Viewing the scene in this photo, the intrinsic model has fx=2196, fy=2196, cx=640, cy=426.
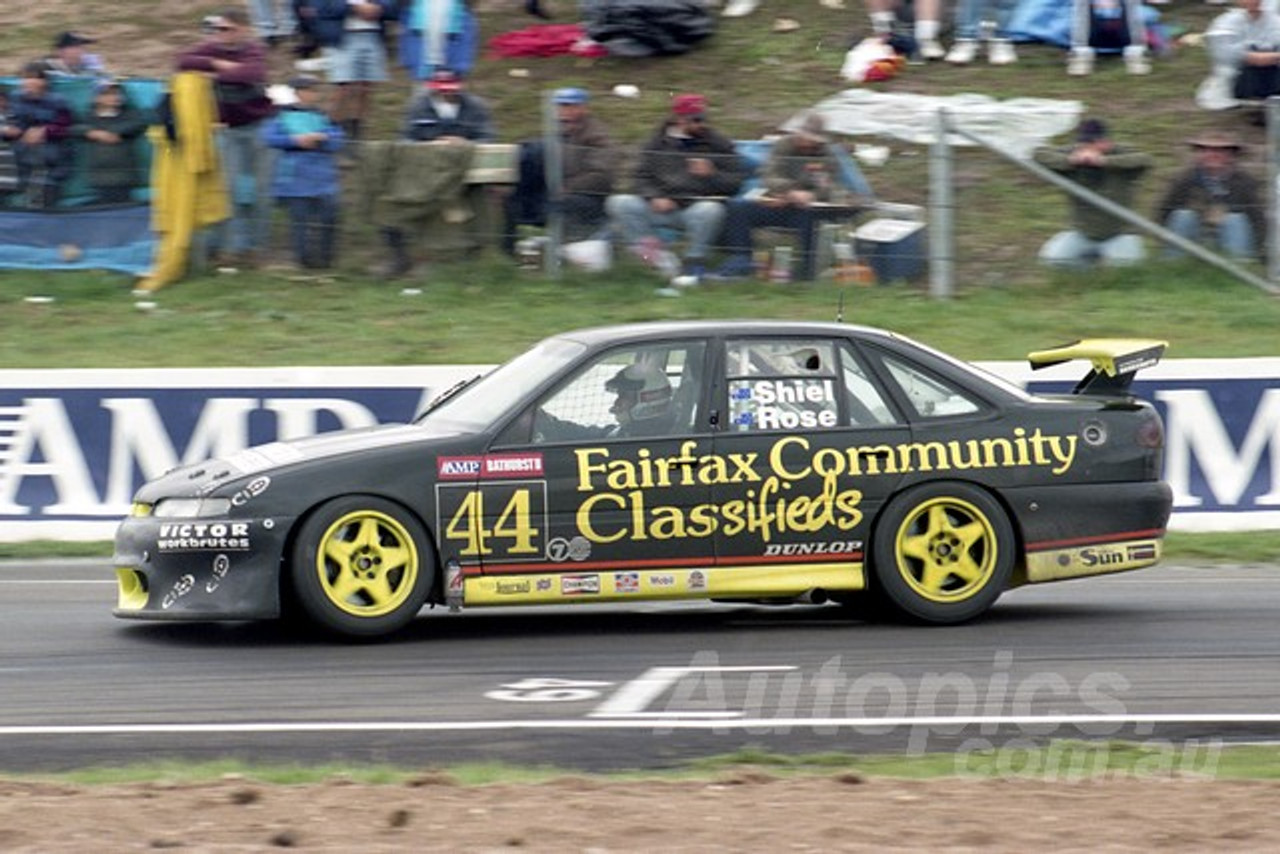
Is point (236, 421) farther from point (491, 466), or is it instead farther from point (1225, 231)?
point (1225, 231)

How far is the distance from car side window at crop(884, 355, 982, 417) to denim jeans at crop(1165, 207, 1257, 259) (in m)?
7.81

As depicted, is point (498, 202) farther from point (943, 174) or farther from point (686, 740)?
point (686, 740)

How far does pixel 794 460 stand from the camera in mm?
9938

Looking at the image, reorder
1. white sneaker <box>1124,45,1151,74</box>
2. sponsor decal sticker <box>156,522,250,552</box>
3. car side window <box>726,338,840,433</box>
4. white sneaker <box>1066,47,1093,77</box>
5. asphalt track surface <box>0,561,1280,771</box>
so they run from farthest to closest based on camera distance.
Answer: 1. white sneaker <box>1124,45,1151,74</box>
2. white sneaker <box>1066,47,1093,77</box>
3. car side window <box>726,338,840,433</box>
4. sponsor decal sticker <box>156,522,250,552</box>
5. asphalt track surface <box>0,561,1280,771</box>

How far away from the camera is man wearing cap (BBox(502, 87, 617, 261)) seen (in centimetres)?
1728

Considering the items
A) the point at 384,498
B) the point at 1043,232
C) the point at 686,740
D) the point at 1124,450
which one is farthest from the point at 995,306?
the point at 686,740

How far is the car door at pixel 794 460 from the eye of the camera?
9.88m

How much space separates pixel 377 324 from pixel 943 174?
184 inches

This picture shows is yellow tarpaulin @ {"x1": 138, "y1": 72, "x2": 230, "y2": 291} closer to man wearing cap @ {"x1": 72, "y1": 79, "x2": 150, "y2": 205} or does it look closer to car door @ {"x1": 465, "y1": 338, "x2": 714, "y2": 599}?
man wearing cap @ {"x1": 72, "y1": 79, "x2": 150, "y2": 205}

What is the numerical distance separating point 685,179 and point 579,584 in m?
7.84

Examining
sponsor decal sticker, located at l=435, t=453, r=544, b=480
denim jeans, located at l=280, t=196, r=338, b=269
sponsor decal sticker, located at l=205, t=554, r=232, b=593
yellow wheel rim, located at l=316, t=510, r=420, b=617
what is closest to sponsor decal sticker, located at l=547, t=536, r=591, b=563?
sponsor decal sticker, located at l=435, t=453, r=544, b=480

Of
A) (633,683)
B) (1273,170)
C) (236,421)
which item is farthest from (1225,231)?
(633,683)

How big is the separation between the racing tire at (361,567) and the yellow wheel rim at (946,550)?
219 cm

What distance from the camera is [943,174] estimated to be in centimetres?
1745
